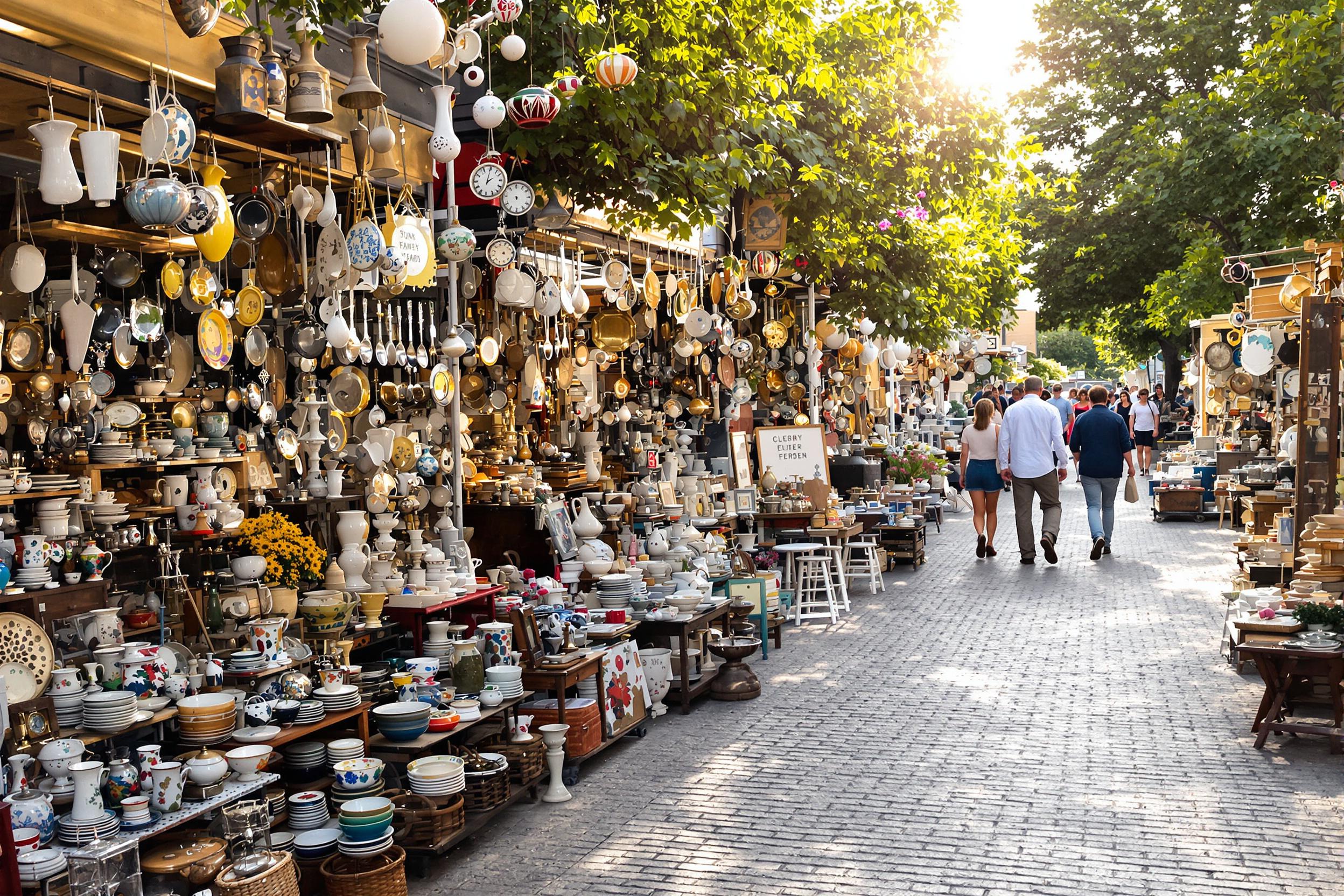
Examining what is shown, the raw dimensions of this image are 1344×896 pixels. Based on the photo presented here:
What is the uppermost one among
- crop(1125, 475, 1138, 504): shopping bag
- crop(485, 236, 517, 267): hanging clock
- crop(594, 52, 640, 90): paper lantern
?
crop(594, 52, 640, 90): paper lantern

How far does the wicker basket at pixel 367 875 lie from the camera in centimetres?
398

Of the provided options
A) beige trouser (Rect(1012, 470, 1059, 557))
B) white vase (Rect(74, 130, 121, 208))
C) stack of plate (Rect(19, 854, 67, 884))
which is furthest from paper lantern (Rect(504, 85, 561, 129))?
beige trouser (Rect(1012, 470, 1059, 557))

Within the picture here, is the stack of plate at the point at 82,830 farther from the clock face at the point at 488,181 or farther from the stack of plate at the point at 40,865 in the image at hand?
the clock face at the point at 488,181

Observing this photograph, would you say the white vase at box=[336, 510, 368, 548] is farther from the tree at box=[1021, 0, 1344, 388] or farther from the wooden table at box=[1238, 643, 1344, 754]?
the tree at box=[1021, 0, 1344, 388]

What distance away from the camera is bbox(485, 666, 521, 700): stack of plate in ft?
17.6

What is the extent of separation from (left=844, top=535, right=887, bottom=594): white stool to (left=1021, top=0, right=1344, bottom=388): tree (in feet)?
15.3

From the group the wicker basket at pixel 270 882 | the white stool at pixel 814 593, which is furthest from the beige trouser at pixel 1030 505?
the wicker basket at pixel 270 882

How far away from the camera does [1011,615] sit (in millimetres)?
9180

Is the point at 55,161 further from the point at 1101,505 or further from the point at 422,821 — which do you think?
the point at 1101,505

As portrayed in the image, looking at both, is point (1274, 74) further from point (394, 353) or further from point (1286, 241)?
point (394, 353)

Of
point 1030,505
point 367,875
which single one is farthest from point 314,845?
point 1030,505

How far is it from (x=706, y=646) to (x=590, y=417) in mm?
2764

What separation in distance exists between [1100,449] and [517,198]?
7495 millimetres

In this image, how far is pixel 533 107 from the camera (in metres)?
6.05
